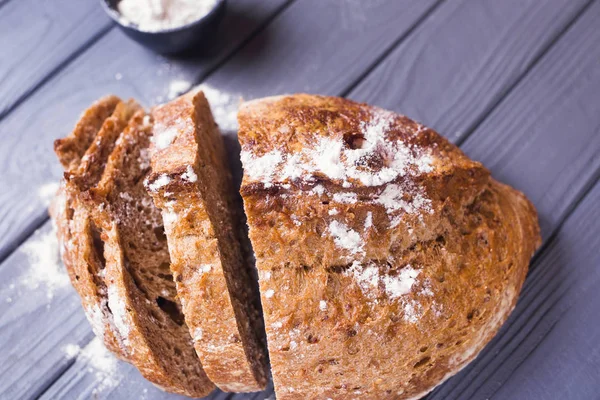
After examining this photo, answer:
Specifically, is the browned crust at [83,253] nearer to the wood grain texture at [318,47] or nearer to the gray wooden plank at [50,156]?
the gray wooden plank at [50,156]

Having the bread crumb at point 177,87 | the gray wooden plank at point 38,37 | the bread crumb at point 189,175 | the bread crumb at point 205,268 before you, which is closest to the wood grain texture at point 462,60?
the bread crumb at point 177,87

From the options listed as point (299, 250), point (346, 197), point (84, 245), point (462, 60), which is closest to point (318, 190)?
point (346, 197)

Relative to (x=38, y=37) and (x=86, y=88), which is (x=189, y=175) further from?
(x=38, y=37)

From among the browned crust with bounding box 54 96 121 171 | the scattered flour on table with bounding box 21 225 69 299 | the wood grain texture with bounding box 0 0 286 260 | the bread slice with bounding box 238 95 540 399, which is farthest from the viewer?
the wood grain texture with bounding box 0 0 286 260

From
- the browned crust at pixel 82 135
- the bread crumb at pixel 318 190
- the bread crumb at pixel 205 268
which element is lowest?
the browned crust at pixel 82 135

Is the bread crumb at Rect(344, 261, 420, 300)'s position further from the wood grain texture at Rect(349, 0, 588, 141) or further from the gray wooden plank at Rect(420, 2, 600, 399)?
the wood grain texture at Rect(349, 0, 588, 141)

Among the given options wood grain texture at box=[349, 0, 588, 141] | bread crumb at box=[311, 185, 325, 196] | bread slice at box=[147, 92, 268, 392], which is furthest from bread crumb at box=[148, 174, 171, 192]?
wood grain texture at box=[349, 0, 588, 141]

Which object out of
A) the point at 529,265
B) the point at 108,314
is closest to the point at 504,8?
the point at 529,265
